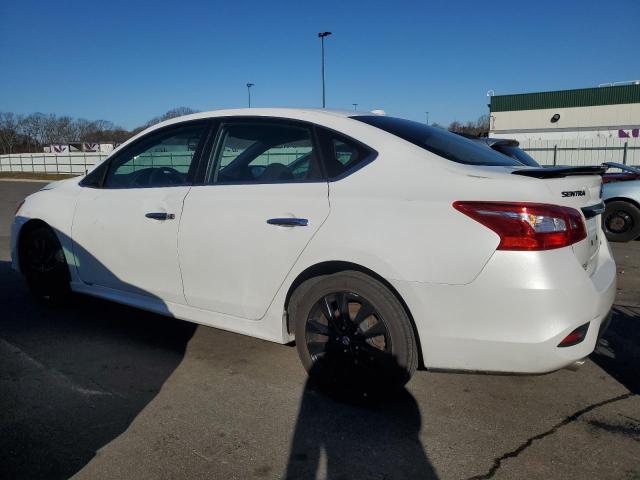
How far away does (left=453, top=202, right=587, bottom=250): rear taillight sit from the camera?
8.13 ft

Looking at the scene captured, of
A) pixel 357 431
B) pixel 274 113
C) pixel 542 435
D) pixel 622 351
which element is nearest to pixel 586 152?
pixel 622 351

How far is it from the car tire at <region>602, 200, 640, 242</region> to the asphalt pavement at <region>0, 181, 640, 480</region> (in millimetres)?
5357

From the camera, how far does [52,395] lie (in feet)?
10.6

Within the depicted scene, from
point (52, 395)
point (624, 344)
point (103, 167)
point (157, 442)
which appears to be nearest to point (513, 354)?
point (157, 442)

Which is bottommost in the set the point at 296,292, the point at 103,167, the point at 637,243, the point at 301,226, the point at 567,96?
the point at 637,243

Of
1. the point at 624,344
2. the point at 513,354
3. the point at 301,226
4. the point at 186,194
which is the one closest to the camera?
the point at 513,354

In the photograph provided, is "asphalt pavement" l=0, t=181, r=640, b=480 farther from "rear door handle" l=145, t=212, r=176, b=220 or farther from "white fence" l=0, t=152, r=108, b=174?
"white fence" l=0, t=152, r=108, b=174

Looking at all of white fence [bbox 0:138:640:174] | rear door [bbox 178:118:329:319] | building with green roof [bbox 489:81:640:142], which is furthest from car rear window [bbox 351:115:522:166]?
building with green roof [bbox 489:81:640:142]

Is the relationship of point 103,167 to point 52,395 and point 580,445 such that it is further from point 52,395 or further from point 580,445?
point 580,445

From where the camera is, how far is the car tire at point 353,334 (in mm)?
2789

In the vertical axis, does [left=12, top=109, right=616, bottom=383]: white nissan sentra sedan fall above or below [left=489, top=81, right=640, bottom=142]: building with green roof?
below

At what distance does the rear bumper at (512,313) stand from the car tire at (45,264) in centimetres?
318

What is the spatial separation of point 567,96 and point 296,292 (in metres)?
49.1

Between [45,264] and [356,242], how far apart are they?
126 inches
